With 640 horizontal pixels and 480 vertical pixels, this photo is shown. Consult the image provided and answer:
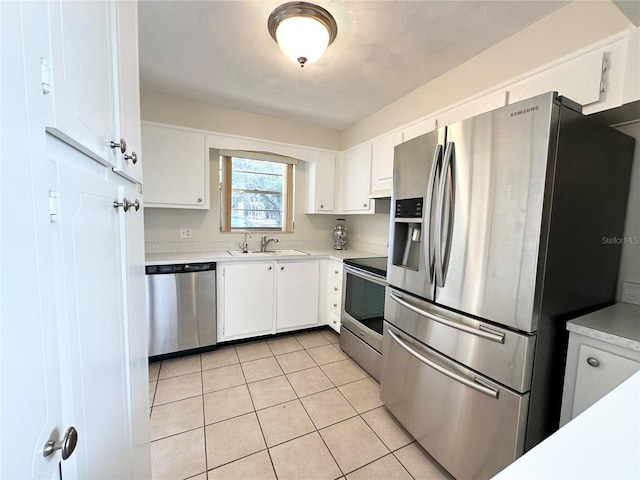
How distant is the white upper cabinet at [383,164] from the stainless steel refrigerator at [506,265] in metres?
1.05

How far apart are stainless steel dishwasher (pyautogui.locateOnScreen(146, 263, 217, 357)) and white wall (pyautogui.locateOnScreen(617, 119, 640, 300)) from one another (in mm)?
2831

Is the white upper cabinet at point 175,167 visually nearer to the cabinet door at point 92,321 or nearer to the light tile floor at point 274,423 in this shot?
the light tile floor at point 274,423

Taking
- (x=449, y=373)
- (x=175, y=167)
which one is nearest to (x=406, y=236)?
(x=449, y=373)

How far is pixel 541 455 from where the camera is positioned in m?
0.43

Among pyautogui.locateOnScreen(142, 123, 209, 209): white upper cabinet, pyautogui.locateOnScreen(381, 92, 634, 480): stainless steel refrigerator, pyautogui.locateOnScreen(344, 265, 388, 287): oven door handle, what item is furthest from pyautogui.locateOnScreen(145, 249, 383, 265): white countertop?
pyautogui.locateOnScreen(381, 92, 634, 480): stainless steel refrigerator

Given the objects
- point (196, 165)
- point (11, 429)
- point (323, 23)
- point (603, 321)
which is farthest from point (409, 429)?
point (196, 165)

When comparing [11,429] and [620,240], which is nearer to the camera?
[11,429]

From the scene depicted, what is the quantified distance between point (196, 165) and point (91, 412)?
8.02 feet

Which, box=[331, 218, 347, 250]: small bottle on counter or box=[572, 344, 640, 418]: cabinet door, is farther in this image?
box=[331, 218, 347, 250]: small bottle on counter

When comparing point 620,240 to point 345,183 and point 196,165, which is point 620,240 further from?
point 196,165

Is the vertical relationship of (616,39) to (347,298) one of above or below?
above

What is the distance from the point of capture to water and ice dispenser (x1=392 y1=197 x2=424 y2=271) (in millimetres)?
1606

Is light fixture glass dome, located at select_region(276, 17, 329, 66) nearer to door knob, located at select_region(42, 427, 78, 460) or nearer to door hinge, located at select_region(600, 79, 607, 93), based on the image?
door hinge, located at select_region(600, 79, 607, 93)

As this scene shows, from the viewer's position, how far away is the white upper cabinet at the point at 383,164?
253cm
